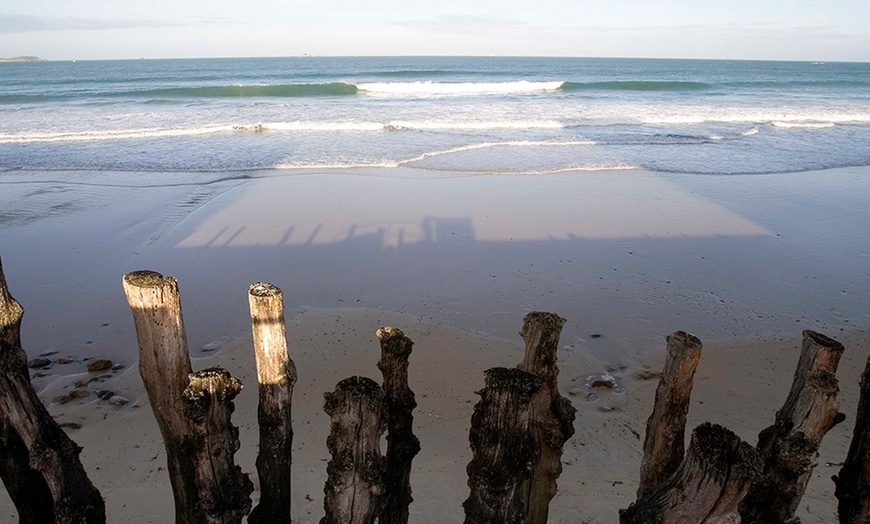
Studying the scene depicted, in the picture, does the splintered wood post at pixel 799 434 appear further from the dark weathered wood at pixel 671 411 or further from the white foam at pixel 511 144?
the white foam at pixel 511 144

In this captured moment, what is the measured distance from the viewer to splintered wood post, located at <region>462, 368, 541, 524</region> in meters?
2.24

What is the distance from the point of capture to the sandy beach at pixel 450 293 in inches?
183

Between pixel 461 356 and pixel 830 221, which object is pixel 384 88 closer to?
pixel 830 221

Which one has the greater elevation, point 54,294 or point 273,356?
point 273,356

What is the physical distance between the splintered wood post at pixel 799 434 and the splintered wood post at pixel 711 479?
1.25 ft

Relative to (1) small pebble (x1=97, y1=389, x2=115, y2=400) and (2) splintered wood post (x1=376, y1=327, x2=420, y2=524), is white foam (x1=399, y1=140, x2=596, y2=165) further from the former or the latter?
(2) splintered wood post (x1=376, y1=327, x2=420, y2=524)

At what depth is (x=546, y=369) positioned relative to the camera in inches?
103

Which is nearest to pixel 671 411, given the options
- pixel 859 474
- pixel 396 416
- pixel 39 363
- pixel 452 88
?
pixel 859 474

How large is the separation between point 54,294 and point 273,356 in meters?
6.14

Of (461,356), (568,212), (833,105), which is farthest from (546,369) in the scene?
(833,105)

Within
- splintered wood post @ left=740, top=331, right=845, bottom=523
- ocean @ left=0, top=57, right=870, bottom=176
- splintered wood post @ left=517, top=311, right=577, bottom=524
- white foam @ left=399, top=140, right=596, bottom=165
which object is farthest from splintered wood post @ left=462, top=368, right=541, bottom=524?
white foam @ left=399, top=140, right=596, bottom=165

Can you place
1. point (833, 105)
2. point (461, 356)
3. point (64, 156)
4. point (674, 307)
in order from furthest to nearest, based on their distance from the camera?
point (833, 105) < point (64, 156) < point (674, 307) < point (461, 356)

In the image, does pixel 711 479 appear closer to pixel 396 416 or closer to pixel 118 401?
pixel 396 416

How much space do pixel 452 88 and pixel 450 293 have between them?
3640cm
